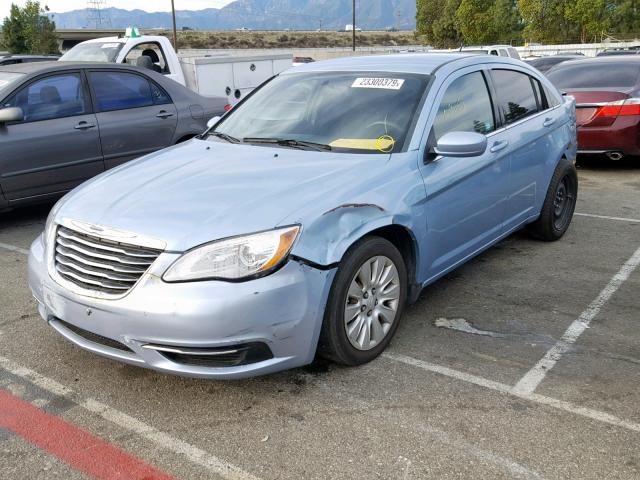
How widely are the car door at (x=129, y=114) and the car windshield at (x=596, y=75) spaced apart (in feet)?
18.0

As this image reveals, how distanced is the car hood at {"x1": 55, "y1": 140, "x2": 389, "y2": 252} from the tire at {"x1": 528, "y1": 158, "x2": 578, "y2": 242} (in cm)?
234

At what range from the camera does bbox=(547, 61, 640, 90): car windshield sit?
28.7ft

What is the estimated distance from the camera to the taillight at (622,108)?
8.33 m

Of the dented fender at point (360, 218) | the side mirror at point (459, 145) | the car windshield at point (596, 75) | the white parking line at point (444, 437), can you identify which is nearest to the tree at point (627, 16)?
the car windshield at point (596, 75)

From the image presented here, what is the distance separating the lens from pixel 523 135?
4793 mm

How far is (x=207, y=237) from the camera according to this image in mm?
2896

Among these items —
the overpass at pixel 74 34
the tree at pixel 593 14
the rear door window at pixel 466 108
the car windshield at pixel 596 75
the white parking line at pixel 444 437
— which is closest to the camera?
the white parking line at pixel 444 437

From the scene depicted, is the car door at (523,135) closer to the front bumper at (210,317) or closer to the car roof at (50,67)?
the front bumper at (210,317)

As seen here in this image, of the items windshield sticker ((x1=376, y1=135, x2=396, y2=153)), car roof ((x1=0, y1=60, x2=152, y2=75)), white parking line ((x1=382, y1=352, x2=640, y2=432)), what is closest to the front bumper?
white parking line ((x1=382, y1=352, x2=640, y2=432))

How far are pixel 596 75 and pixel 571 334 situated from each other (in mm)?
6431

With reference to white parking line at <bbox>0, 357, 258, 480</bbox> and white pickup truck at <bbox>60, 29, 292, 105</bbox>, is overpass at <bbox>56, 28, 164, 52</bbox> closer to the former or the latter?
white pickup truck at <bbox>60, 29, 292, 105</bbox>

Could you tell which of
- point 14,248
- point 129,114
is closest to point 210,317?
point 14,248

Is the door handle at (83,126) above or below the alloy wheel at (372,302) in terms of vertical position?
above

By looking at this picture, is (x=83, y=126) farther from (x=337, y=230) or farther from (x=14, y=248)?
(x=337, y=230)
